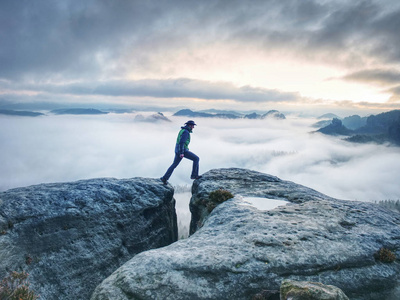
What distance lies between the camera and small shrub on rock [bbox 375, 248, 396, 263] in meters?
12.5

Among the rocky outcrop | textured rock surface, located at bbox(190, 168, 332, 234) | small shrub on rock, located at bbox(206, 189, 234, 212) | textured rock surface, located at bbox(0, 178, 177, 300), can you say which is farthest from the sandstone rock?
textured rock surface, located at bbox(0, 178, 177, 300)

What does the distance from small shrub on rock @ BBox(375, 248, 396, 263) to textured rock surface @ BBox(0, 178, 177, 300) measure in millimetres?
16258

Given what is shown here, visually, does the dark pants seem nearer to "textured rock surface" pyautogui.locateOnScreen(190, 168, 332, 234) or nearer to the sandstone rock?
"textured rock surface" pyautogui.locateOnScreen(190, 168, 332, 234)

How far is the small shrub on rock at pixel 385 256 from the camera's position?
12.5m

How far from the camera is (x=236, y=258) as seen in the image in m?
11.1

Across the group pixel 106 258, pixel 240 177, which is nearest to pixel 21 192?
pixel 106 258

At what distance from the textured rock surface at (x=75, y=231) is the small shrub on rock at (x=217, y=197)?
5.17 metres

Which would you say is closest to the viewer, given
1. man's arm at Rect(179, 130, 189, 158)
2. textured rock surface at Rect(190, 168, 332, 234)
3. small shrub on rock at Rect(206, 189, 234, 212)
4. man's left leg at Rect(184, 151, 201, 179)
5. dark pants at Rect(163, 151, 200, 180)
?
small shrub on rock at Rect(206, 189, 234, 212)

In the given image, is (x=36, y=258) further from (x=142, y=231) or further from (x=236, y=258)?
(x=236, y=258)

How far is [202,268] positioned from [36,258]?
11.9 meters

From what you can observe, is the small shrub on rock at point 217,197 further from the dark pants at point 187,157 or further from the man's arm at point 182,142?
the man's arm at point 182,142

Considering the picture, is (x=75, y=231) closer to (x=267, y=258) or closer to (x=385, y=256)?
(x=267, y=258)

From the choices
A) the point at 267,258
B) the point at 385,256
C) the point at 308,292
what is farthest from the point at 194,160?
the point at 308,292

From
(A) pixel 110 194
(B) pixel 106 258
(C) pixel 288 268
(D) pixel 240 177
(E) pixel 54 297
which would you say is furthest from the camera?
(D) pixel 240 177
